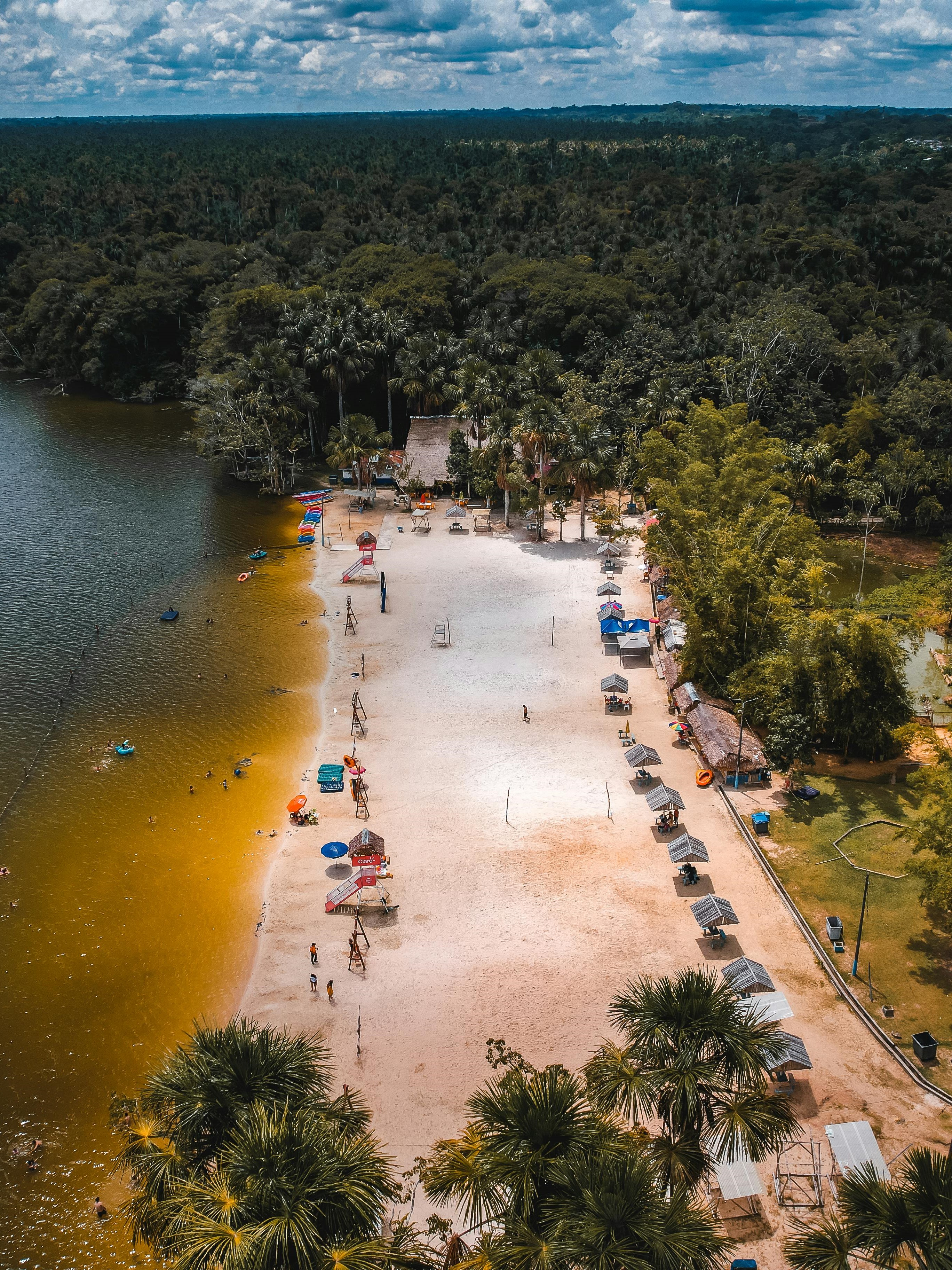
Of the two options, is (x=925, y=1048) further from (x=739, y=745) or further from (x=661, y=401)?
(x=661, y=401)

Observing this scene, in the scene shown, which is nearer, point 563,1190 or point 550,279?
point 563,1190

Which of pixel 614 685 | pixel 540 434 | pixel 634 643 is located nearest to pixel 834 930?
pixel 614 685

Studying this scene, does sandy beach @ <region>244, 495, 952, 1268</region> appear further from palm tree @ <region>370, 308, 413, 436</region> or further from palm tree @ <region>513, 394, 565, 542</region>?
palm tree @ <region>370, 308, 413, 436</region>

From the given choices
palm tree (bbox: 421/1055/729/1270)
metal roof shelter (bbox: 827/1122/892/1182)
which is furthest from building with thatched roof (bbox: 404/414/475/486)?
palm tree (bbox: 421/1055/729/1270)

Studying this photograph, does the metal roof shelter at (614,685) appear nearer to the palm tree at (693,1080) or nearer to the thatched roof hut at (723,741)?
the thatched roof hut at (723,741)

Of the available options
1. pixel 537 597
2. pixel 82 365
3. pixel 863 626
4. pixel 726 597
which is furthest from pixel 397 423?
pixel 863 626

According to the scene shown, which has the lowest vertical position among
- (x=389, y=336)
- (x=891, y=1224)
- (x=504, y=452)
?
(x=891, y=1224)

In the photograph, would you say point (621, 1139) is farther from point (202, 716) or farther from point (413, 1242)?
point (202, 716)
